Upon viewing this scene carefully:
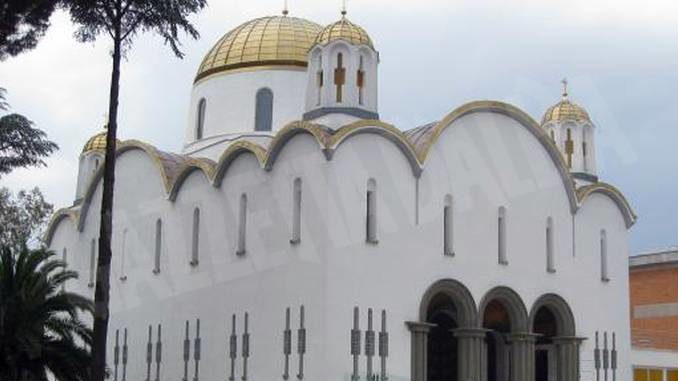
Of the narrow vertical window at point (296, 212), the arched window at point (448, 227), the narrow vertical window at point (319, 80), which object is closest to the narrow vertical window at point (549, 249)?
the arched window at point (448, 227)

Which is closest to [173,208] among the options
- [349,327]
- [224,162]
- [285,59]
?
[224,162]

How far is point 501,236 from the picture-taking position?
30.6 meters

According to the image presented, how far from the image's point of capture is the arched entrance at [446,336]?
1105 inches

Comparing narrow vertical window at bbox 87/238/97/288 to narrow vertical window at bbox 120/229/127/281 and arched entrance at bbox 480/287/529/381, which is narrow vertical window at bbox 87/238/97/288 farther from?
arched entrance at bbox 480/287/529/381

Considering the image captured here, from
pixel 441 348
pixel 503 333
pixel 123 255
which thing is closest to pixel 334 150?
pixel 441 348

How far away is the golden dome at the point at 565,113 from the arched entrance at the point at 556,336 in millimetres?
5914

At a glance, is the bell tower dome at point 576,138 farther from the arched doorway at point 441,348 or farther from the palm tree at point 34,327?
the palm tree at point 34,327

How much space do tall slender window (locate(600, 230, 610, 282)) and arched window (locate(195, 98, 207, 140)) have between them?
1318 centimetres

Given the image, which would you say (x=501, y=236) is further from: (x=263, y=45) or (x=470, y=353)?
(x=263, y=45)

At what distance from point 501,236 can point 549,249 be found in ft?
6.32

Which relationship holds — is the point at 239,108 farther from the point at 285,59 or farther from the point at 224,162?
Result: the point at 224,162

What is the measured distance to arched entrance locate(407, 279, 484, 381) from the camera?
28078 millimetres

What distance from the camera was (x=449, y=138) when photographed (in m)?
30.0

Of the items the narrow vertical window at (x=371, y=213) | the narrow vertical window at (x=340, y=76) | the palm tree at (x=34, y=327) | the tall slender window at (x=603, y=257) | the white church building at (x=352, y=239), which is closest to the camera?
the palm tree at (x=34, y=327)
